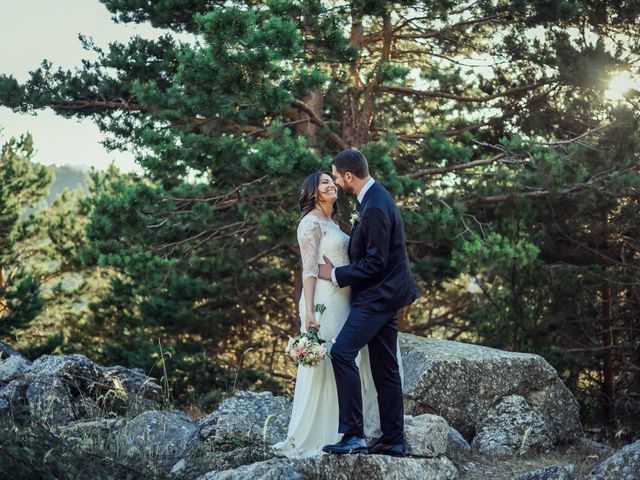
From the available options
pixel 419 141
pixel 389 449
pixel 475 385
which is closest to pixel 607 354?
pixel 419 141

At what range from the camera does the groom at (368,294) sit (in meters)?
5.83

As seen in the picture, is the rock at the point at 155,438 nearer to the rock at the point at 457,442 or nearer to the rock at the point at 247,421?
the rock at the point at 247,421

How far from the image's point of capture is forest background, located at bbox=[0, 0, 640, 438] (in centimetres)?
1129

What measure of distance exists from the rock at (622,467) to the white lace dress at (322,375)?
152 cm

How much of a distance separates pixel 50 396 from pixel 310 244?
302cm

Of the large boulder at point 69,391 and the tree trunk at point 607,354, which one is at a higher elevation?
the large boulder at point 69,391

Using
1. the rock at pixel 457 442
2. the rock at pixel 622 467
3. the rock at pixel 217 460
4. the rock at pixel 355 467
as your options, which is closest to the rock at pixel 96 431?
the rock at pixel 217 460

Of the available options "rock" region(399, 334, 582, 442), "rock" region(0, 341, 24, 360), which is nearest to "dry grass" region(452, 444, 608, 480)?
"rock" region(399, 334, 582, 442)

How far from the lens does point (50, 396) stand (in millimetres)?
7672

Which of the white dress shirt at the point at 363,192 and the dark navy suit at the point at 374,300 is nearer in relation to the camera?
the dark navy suit at the point at 374,300

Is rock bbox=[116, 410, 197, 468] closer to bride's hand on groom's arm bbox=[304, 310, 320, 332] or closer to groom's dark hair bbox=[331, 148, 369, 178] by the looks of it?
bride's hand on groom's arm bbox=[304, 310, 320, 332]

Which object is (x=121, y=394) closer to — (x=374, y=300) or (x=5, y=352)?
(x=374, y=300)

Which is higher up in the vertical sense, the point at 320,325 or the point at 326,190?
the point at 326,190

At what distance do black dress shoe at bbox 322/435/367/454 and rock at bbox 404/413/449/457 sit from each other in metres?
0.42
